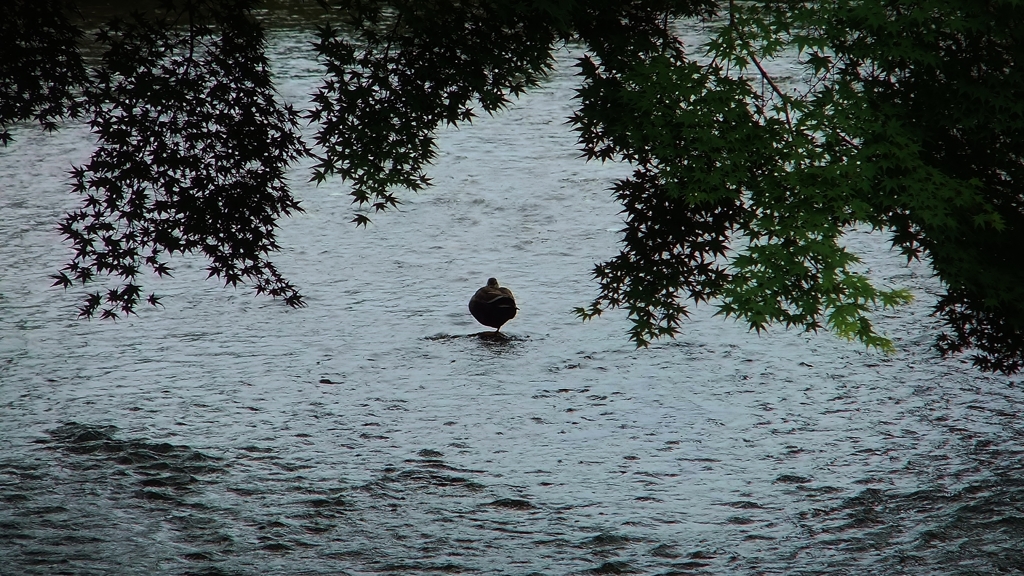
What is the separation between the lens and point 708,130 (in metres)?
4.61

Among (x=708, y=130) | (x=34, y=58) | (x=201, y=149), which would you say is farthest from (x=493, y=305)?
(x=708, y=130)

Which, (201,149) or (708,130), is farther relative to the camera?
(201,149)

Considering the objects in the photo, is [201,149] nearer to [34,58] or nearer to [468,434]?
[34,58]

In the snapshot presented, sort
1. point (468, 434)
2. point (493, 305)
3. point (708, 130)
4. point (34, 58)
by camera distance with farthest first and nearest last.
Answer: point (493, 305) < point (468, 434) < point (34, 58) < point (708, 130)

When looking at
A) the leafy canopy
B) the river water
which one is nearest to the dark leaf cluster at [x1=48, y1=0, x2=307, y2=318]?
the leafy canopy

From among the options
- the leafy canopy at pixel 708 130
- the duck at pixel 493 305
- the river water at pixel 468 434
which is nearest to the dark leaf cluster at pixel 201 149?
the leafy canopy at pixel 708 130

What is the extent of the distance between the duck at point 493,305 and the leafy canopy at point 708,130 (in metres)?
3.66

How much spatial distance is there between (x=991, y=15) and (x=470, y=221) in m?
8.79

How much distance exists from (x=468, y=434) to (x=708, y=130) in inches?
170

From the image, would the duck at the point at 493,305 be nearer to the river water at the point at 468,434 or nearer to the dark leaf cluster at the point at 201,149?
the river water at the point at 468,434

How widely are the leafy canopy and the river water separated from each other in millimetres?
1675

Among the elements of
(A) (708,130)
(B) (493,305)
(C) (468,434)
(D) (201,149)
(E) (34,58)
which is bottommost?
(C) (468,434)

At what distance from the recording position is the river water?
6922 mm

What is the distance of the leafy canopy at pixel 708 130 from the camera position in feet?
14.9
